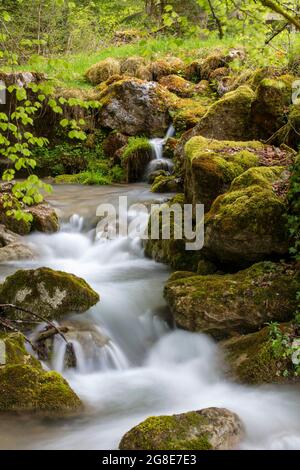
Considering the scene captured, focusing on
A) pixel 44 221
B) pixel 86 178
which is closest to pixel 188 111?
pixel 86 178

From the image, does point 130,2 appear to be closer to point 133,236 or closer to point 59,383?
point 133,236

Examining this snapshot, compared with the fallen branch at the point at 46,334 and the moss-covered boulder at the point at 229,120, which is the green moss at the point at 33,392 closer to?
the fallen branch at the point at 46,334

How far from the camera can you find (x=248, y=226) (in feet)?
20.8

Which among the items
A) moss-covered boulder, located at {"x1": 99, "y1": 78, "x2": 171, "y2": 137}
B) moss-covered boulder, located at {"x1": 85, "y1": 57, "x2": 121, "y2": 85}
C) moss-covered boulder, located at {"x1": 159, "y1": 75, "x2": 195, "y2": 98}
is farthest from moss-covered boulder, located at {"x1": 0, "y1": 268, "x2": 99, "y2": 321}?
moss-covered boulder, located at {"x1": 85, "y1": 57, "x2": 121, "y2": 85}

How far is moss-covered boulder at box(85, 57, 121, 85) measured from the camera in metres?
18.5

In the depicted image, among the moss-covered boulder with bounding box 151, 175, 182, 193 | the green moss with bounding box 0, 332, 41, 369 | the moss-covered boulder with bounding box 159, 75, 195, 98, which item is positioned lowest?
the green moss with bounding box 0, 332, 41, 369

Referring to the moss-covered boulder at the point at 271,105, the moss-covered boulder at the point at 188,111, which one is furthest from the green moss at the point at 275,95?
the moss-covered boulder at the point at 188,111

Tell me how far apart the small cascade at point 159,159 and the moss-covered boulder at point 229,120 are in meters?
3.41

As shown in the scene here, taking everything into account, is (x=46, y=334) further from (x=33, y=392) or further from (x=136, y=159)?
(x=136, y=159)

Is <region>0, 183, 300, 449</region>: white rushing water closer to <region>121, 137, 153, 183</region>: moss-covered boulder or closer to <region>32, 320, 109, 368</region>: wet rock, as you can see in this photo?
<region>32, 320, 109, 368</region>: wet rock

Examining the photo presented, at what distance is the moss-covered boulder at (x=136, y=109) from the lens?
15.8 m

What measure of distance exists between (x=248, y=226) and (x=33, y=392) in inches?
131

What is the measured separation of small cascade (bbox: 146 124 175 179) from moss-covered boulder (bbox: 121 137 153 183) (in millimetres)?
160

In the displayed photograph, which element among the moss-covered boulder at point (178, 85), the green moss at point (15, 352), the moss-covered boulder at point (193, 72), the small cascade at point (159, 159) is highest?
the moss-covered boulder at point (193, 72)
